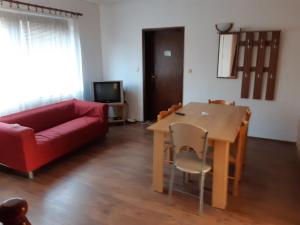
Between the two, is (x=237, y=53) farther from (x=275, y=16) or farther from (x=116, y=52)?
(x=116, y=52)

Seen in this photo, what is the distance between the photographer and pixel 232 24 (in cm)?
425

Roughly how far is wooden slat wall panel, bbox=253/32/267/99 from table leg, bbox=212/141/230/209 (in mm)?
2298

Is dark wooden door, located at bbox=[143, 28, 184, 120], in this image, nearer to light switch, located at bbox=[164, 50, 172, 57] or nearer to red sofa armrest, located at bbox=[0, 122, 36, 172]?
light switch, located at bbox=[164, 50, 172, 57]

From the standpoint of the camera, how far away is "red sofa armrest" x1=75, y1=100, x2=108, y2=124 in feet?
14.3

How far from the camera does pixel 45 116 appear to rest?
12.8 ft

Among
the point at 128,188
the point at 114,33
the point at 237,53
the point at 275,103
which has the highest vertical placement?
the point at 114,33

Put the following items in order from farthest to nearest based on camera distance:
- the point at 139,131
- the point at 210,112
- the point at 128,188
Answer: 1. the point at 139,131
2. the point at 210,112
3. the point at 128,188

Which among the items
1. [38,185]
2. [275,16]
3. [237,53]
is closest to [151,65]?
[237,53]

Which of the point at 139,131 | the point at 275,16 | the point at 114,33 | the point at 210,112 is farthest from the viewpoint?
the point at 114,33

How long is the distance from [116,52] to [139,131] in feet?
6.09

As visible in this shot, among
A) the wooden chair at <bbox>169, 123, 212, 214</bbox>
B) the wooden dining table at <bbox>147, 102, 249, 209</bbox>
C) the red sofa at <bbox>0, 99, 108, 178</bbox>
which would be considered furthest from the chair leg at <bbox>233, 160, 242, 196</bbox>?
the red sofa at <bbox>0, 99, 108, 178</bbox>

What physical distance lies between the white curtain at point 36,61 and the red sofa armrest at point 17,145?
81 centimetres

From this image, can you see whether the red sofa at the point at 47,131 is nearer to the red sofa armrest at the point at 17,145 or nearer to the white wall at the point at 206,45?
the red sofa armrest at the point at 17,145

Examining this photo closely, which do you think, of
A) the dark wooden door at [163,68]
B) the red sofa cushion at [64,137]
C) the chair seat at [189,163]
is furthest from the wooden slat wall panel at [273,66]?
the red sofa cushion at [64,137]
